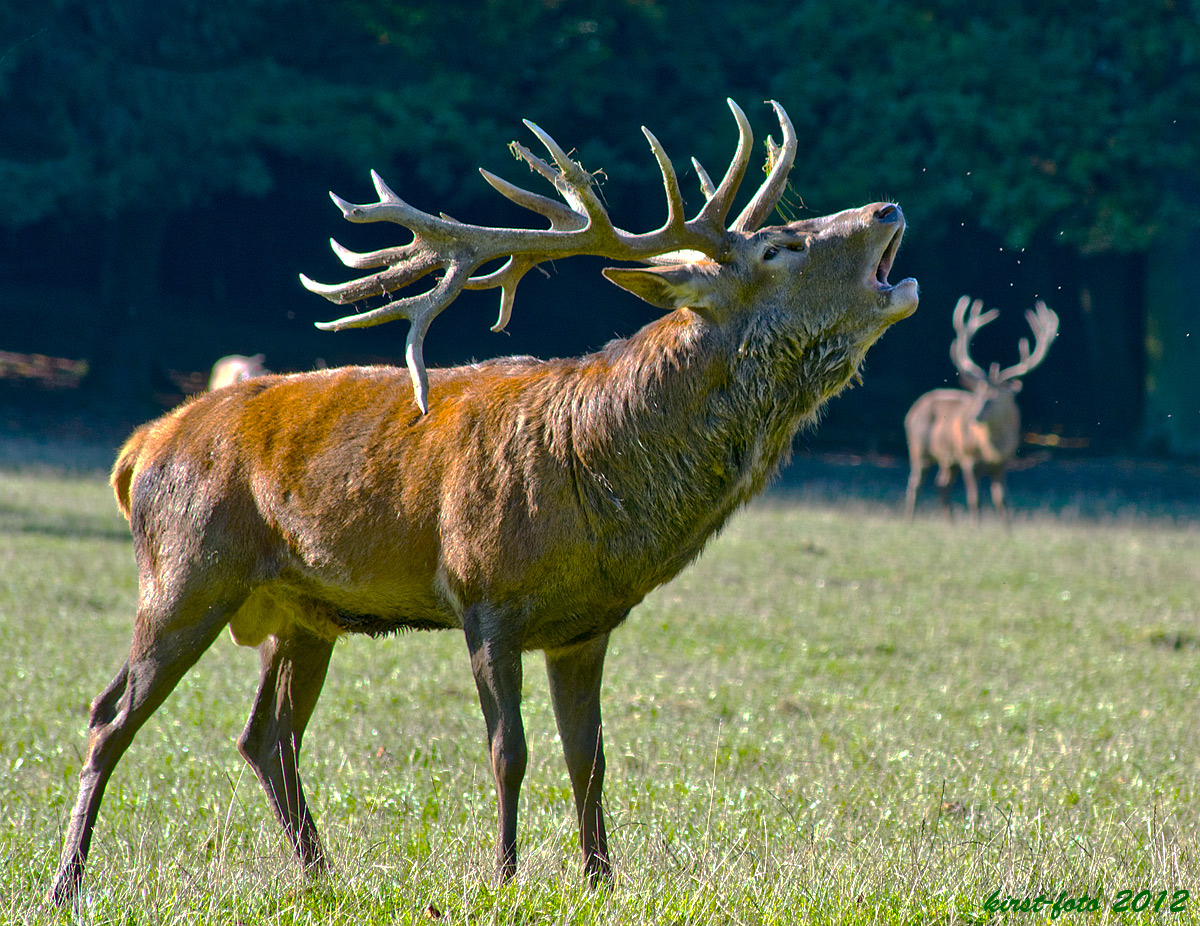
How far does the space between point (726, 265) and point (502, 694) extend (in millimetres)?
1589

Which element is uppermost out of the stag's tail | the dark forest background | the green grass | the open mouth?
the dark forest background

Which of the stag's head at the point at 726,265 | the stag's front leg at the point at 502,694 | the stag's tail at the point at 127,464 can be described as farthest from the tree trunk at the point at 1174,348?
the stag's front leg at the point at 502,694

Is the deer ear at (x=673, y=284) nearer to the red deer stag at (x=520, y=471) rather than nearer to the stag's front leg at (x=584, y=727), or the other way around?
the red deer stag at (x=520, y=471)

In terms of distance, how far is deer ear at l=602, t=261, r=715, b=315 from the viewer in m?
4.38

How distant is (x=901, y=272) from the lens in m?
25.2

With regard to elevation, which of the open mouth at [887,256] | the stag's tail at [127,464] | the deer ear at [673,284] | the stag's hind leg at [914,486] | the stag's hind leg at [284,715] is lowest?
the stag's hind leg at [914,486]

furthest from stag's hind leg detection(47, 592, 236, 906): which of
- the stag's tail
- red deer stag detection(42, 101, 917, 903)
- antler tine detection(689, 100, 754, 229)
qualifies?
antler tine detection(689, 100, 754, 229)

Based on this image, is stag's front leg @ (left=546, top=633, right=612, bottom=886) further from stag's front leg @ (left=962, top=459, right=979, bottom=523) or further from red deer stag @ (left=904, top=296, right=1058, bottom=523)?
stag's front leg @ (left=962, top=459, right=979, bottom=523)

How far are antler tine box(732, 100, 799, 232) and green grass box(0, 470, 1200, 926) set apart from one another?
6.75 feet

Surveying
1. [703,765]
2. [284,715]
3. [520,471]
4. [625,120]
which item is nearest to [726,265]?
[520,471]

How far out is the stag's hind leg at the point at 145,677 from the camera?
447cm

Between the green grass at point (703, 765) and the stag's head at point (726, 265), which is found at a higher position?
the stag's head at point (726, 265)

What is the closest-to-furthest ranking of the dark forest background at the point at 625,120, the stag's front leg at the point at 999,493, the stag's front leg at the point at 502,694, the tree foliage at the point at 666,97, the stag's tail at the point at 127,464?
the stag's front leg at the point at 502,694 < the stag's tail at the point at 127,464 < the stag's front leg at the point at 999,493 < the dark forest background at the point at 625,120 < the tree foliage at the point at 666,97

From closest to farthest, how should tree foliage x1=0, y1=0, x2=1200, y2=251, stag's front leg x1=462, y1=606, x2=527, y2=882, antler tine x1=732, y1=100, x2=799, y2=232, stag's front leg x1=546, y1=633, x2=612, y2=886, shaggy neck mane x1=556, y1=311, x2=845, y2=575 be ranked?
stag's front leg x1=462, y1=606, x2=527, y2=882 → shaggy neck mane x1=556, y1=311, x2=845, y2=575 → stag's front leg x1=546, y1=633, x2=612, y2=886 → antler tine x1=732, y1=100, x2=799, y2=232 → tree foliage x1=0, y1=0, x2=1200, y2=251
